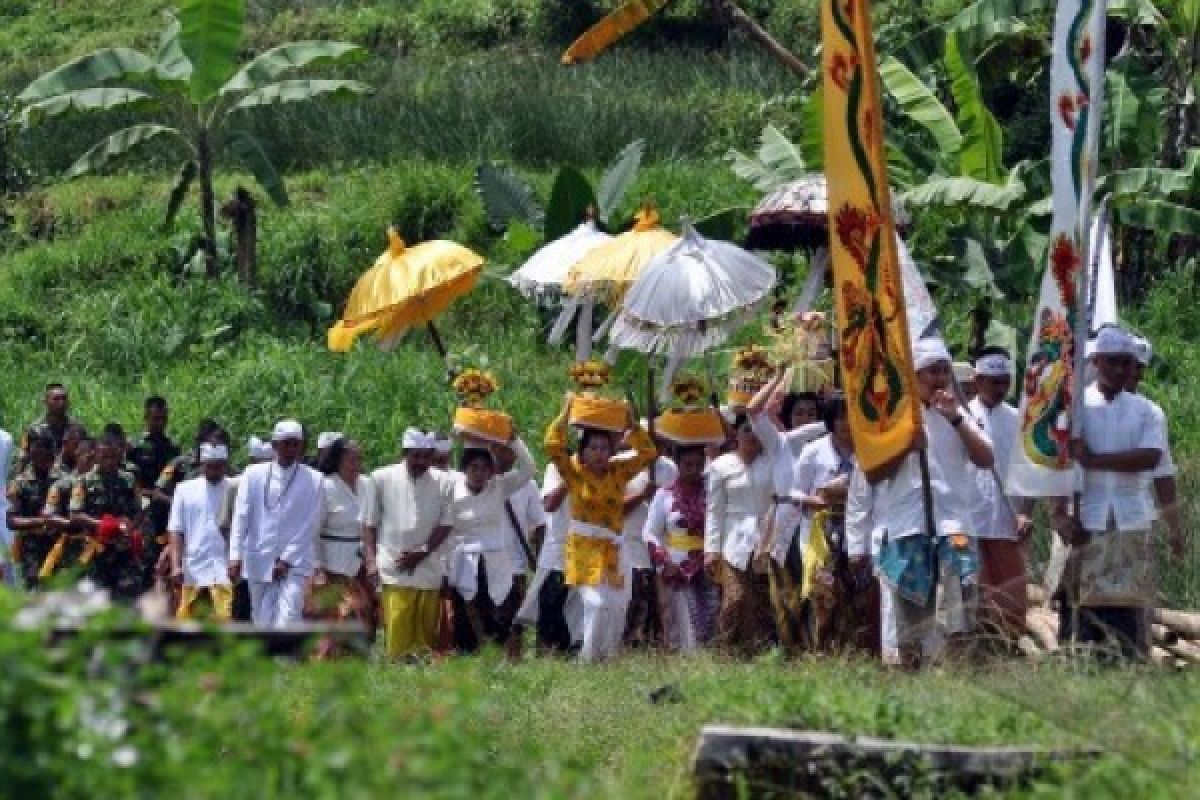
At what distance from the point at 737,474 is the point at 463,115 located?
15155 millimetres

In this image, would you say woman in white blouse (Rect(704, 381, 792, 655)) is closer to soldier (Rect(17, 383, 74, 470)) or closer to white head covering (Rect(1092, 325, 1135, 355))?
white head covering (Rect(1092, 325, 1135, 355))

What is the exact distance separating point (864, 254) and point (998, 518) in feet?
5.10

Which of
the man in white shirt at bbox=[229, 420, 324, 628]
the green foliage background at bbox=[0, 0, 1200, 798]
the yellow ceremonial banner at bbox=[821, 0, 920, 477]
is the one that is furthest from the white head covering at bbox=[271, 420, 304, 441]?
the yellow ceremonial banner at bbox=[821, 0, 920, 477]

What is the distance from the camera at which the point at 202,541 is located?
53.1ft

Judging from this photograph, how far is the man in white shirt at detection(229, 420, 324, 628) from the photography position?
1544 cm

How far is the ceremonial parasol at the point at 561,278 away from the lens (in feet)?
51.6

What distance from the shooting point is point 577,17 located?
33375 millimetres

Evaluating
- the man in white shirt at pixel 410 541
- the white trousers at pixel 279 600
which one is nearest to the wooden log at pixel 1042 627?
the man in white shirt at pixel 410 541

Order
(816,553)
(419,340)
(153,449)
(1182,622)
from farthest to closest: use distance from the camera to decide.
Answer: (419,340) < (153,449) < (816,553) < (1182,622)

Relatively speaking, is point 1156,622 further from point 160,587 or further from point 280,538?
point 160,587

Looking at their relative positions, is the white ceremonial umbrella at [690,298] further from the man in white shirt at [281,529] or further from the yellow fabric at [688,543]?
the man in white shirt at [281,529]

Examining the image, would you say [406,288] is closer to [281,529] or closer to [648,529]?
[281,529]

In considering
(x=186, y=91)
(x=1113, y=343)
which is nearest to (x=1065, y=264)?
(x=1113, y=343)

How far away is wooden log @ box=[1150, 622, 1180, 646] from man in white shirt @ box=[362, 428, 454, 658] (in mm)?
4118
